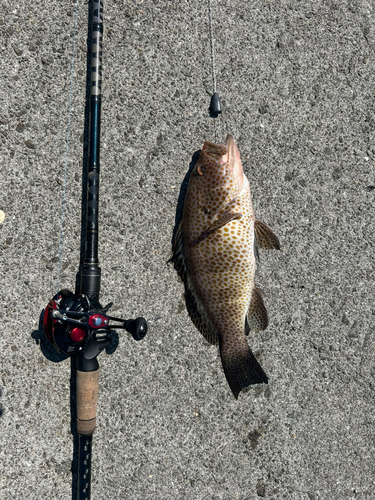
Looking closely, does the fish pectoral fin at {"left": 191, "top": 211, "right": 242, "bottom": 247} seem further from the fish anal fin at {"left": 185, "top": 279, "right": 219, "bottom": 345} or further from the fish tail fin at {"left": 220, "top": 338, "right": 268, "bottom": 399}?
A: the fish tail fin at {"left": 220, "top": 338, "right": 268, "bottom": 399}

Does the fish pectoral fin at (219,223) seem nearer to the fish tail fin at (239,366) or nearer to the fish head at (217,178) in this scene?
the fish head at (217,178)

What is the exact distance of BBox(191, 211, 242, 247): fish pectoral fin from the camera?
171 centimetres

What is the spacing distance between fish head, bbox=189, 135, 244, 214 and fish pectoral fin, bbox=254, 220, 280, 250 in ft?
0.79

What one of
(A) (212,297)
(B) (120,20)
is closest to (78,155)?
(B) (120,20)

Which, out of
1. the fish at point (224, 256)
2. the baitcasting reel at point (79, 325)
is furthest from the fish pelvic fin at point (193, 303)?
the baitcasting reel at point (79, 325)

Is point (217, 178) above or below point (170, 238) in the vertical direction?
above

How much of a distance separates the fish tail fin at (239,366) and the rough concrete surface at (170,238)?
0.37 feet

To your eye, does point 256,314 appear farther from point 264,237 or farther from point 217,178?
point 217,178

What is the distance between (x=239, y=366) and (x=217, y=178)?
0.98 meters

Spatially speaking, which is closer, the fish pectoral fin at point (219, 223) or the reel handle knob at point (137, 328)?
the reel handle knob at point (137, 328)

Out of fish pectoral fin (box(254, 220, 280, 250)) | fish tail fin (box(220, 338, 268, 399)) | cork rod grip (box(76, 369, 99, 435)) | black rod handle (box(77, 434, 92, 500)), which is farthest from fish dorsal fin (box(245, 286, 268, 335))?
black rod handle (box(77, 434, 92, 500))

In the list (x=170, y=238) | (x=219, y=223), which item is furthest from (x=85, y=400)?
(x=219, y=223)

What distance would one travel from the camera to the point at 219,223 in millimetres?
1722

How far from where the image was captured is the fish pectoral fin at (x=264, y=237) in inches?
73.9
